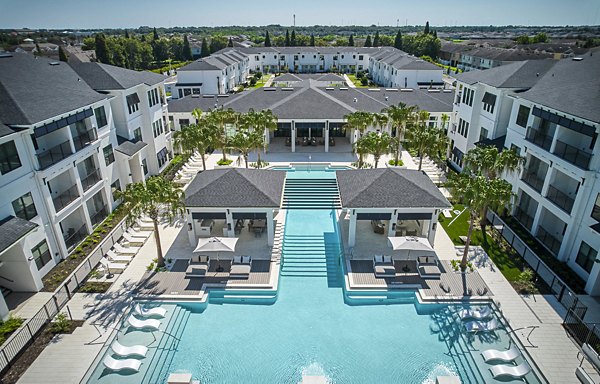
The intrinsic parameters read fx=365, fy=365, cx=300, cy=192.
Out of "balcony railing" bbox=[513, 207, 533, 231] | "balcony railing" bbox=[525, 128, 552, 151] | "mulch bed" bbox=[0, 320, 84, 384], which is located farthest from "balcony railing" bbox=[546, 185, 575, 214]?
"mulch bed" bbox=[0, 320, 84, 384]

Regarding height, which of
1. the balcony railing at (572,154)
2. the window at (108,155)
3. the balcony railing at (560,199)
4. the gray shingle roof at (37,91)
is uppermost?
the gray shingle roof at (37,91)

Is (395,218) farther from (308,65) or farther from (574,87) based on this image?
(308,65)

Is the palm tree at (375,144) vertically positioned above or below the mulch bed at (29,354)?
above

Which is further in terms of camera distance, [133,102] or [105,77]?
[133,102]

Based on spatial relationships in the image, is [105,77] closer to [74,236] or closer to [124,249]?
[74,236]

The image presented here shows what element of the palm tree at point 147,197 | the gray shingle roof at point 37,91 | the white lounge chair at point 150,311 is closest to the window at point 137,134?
the gray shingle roof at point 37,91

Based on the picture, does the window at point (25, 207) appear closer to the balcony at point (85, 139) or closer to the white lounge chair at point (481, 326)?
the balcony at point (85, 139)

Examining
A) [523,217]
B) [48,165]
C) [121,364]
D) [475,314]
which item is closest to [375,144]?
[523,217]

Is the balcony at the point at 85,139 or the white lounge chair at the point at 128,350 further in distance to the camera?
the balcony at the point at 85,139
